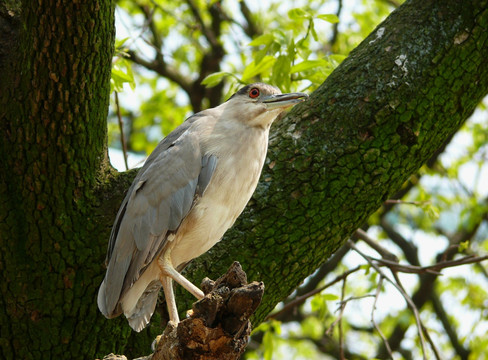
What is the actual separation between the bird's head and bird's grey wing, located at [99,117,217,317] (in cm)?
42

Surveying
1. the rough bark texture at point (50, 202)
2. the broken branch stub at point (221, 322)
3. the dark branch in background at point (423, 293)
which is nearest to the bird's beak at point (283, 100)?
the rough bark texture at point (50, 202)

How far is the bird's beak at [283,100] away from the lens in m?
3.91

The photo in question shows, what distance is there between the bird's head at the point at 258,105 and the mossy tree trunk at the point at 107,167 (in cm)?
19

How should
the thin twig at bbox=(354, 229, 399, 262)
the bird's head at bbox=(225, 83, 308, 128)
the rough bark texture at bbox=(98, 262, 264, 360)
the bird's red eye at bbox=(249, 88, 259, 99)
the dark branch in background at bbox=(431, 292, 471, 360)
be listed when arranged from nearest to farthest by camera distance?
the rough bark texture at bbox=(98, 262, 264, 360) → the bird's head at bbox=(225, 83, 308, 128) → the bird's red eye at bbox=(249, 88, 259, 99) → the thin twig at bbox=(354, 229, 399, 262) → the dark branch in background at bbox=(431, 292, 471, 360)

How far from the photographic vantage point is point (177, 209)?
3848mm

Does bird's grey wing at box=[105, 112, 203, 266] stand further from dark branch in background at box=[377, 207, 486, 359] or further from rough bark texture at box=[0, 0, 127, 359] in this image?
dark branch in background at box=[377, 207, 486, 359]

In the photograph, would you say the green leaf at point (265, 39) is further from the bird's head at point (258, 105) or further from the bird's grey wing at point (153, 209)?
the bird's grey wing at point (153, 209)

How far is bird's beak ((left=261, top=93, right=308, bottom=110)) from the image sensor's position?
391 centimetres

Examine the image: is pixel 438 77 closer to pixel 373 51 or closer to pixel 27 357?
pixel 373 51

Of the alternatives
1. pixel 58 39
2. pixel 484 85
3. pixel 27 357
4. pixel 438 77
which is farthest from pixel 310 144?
pixel 27 357

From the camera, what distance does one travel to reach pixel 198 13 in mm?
9070

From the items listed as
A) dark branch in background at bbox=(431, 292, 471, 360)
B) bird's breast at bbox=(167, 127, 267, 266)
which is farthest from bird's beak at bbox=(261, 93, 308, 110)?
dark branch in background at bbox=(431, 292, 471, 360)

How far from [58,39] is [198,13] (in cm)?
574

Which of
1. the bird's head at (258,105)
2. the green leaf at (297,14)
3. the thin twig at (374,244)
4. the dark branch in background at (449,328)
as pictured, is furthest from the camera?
the dark branch in background at (449,328)
